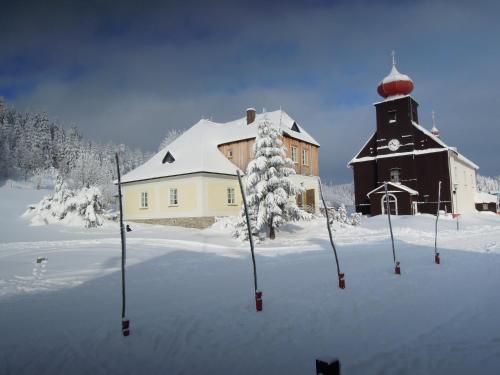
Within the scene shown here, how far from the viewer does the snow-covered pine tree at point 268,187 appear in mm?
21266

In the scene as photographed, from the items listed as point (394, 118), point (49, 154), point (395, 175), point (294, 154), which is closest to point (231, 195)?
point (294, 154)

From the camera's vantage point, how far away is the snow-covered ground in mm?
6000

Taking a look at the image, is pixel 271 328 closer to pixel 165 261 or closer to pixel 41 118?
pixel 165 261

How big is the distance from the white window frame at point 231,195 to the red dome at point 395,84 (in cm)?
1986

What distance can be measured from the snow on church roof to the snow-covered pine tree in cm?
635

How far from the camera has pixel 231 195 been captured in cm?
3048

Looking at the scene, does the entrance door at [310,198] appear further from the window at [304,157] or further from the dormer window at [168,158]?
the dormer window at [168,158]

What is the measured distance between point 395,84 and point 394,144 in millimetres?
6042

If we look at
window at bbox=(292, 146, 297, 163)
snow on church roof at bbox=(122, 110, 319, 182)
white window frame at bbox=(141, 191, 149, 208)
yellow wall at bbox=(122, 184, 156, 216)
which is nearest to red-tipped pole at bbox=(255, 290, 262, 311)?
snow on church roof at bbox=(122, 110, 319, 182)

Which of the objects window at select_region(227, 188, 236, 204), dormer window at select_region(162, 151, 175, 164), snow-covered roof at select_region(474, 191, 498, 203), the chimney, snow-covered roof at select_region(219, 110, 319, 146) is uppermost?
the chimney

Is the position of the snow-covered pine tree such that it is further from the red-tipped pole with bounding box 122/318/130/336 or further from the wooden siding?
the red-tipped pole with bounding box 122/318/130/336

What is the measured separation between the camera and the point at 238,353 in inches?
252

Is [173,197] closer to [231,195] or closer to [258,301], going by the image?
[231,195]

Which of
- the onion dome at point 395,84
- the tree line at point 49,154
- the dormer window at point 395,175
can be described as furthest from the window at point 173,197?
the tree line at point 49,154
